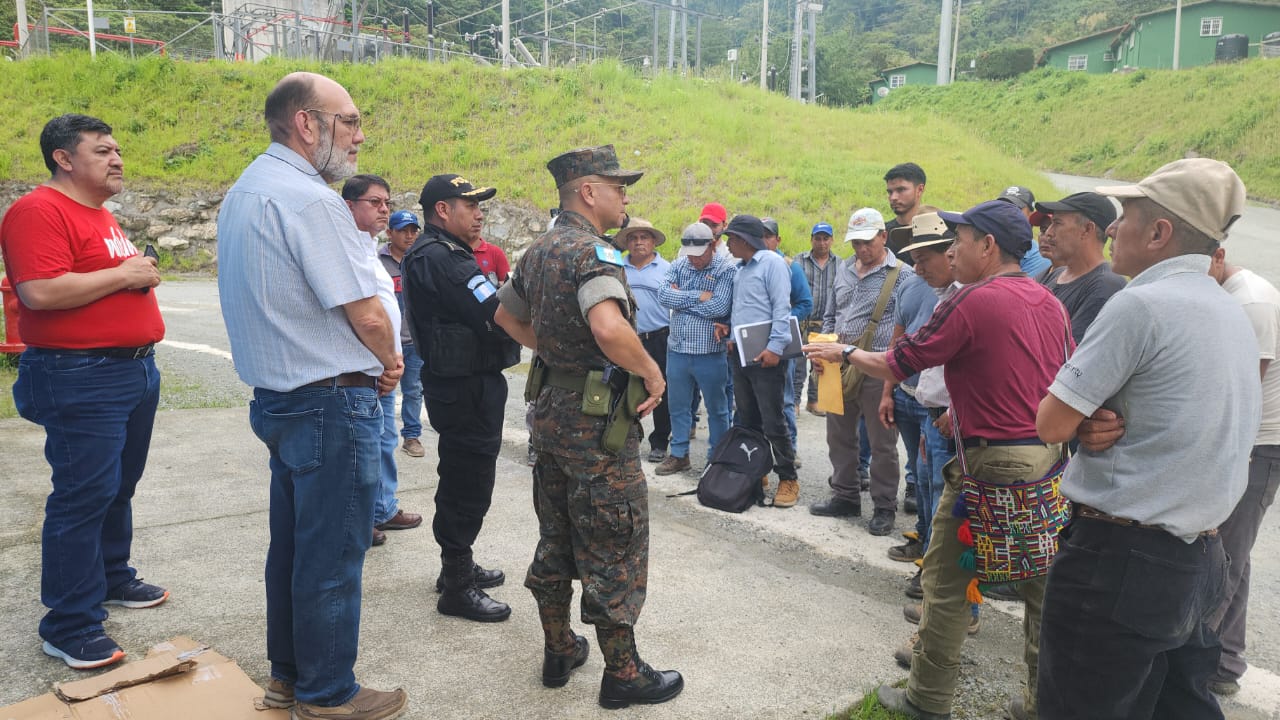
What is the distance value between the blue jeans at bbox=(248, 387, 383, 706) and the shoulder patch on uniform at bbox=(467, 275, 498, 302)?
0.98 metres

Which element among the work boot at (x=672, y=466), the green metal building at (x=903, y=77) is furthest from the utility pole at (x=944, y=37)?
the green metal building at (x=903, y=77)

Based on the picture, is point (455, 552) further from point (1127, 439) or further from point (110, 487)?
point (1127, 439)

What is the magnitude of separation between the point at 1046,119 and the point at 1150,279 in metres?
35.9

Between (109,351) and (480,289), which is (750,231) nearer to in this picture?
(480,289)

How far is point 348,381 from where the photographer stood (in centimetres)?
263

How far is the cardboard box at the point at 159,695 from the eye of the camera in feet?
8.68

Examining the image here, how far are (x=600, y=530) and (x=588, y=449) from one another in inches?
11.8

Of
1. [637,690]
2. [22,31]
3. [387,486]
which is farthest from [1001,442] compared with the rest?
[22,31]

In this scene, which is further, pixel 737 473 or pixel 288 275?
pixel 737 473

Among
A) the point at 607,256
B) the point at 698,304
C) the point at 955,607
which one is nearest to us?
the point at 607,256

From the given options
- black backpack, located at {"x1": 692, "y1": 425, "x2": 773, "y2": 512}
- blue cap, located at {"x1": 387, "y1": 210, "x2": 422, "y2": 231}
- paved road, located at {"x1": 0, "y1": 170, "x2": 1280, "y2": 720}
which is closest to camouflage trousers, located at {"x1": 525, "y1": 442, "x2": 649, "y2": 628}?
paved road, located at {"x1": 0, "y1": 170, "x2": 1280, "y2": 720}

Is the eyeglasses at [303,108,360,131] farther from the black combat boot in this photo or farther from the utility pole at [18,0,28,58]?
the utility pole at [18,0,28,58]

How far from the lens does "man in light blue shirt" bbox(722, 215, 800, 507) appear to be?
5.84 meters

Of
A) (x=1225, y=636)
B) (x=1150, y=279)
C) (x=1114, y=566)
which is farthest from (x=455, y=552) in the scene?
(x=1225, y=636)
